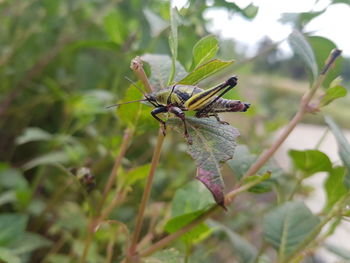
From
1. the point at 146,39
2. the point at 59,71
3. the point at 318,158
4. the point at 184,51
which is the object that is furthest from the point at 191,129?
the point at 59,71

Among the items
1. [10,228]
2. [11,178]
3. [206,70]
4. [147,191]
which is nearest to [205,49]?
[206,70]

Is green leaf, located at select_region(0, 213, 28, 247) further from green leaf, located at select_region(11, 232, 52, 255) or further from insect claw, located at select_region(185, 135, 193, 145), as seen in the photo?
insect claw, located at select_region(185, 135, 193, 145)

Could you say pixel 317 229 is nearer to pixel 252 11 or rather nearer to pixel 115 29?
pixel 252 11

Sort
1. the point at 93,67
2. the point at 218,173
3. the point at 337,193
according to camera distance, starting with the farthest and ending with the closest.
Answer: the point at 93,67 < the point at 337,193 < the point at 218,173

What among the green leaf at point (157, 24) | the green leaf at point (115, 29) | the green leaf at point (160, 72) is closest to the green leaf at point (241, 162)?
the green leaf at point (160, 72)

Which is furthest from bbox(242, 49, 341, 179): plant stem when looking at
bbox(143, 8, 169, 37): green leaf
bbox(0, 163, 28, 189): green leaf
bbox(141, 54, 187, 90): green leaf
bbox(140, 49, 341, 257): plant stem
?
bbox(0, 163, 28, 189): green leaf

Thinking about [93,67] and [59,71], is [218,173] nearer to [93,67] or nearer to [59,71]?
[93,67]

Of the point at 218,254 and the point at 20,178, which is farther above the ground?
the point at 20,178
